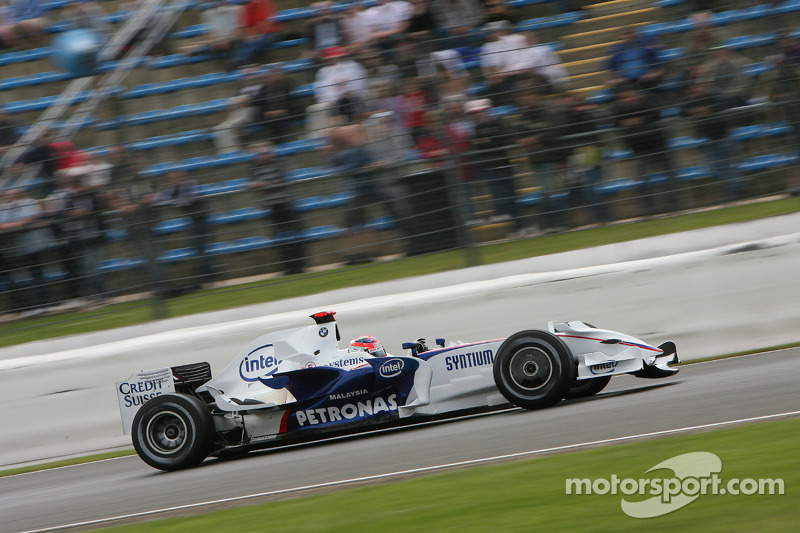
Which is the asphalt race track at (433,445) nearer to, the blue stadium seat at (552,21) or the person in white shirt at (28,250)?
the person in white shirt at (28,250)

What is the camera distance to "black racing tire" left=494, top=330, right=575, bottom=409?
584cm

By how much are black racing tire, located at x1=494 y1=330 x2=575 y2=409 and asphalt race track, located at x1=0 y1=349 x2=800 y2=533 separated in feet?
0.41

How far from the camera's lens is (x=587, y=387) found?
6.46 m

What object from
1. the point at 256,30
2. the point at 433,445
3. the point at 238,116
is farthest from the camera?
the point at 256,30

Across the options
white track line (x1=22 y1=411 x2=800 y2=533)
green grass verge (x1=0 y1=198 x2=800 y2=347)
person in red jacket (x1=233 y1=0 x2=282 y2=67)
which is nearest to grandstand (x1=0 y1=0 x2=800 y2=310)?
green grass verge (x1=0 y1=198 x2=800 y2=347)

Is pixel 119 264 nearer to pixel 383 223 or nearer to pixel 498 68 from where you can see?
pixel 383 223

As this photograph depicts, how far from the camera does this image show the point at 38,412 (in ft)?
26.0

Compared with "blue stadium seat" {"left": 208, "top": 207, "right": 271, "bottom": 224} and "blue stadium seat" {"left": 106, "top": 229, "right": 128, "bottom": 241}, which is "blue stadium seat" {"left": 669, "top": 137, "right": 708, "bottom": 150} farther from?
"blue stadium seat" {"left": 106, "top": 229, "right": 128, "bottom": 241}

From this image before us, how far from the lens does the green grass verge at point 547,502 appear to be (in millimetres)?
3434

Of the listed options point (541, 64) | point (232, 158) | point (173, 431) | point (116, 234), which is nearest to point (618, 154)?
point (541, 64)

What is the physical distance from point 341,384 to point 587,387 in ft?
5.45

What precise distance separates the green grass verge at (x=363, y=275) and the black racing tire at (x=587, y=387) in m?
1.59

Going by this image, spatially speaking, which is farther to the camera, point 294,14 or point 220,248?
point 294,14

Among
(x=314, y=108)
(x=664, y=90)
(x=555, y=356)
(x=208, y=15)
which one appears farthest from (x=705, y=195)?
(x=208, y=15)
